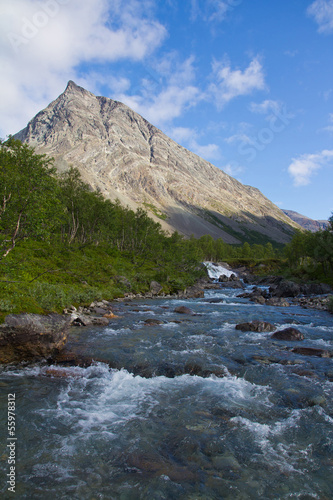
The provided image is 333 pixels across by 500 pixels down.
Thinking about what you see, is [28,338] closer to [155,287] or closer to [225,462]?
[225,462]

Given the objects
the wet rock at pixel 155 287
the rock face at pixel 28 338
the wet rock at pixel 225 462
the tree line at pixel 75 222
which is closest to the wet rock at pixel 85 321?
the rock face at pixel 28 338

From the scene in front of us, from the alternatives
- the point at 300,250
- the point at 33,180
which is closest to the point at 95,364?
the point at 33,180

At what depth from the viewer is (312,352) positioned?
49.2 feet

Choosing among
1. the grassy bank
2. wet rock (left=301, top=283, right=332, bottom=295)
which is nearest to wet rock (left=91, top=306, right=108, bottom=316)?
the grassy bank

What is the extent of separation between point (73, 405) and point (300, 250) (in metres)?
95.4

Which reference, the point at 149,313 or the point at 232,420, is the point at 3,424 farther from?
the point at 149,313

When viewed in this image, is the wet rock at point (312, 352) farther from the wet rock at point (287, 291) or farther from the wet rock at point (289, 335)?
the wet rock at point (287, 291)

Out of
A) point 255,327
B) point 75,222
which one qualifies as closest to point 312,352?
point 255,327

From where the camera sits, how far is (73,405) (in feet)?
29.8

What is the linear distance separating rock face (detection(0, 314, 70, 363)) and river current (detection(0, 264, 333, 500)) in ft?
3.22

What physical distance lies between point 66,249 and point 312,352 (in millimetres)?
38705

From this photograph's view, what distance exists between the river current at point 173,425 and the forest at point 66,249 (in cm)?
619

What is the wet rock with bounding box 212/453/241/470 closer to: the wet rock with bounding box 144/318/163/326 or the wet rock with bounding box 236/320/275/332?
the wet rock with bounding box 236/320/275/332

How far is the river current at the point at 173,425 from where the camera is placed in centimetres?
585
